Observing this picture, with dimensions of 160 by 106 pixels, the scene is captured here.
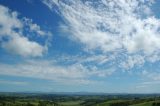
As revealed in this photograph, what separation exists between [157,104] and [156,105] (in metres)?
1.34

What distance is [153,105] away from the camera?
19888 cm

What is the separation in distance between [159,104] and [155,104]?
4.86m

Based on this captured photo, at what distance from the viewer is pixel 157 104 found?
197 metres

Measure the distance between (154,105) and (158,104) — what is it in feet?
11.2

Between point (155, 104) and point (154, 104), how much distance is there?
1.02m

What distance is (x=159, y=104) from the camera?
638 feet

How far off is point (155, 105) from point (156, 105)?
1.22 meters

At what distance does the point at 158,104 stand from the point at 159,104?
144 centimetres

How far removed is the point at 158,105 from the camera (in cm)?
19325

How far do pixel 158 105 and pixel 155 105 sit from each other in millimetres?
4317

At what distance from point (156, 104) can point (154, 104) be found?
2.03m

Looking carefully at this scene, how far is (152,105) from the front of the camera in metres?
199

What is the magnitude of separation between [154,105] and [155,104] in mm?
1428
